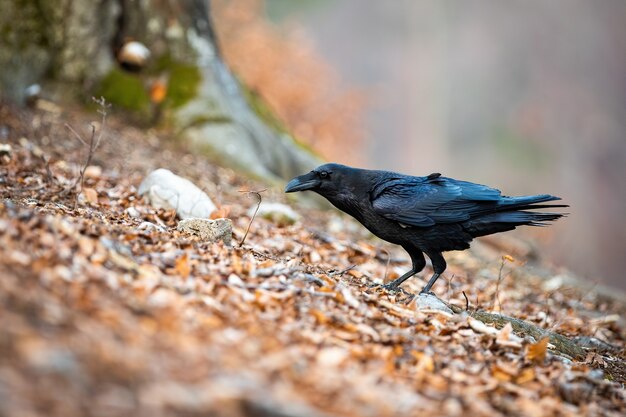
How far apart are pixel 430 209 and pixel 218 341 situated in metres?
2.38

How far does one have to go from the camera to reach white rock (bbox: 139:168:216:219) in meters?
5.38

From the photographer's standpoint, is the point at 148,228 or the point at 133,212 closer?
the point at 148,228

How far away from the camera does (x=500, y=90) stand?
1156 inches

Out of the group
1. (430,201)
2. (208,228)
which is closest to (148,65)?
(208,228)

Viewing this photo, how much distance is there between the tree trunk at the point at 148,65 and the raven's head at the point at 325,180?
12.7 ft

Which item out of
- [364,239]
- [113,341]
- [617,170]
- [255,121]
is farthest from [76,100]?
[617,170]

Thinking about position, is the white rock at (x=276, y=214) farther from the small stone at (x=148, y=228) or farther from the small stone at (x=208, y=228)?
the small stone at (x=148, y=228)

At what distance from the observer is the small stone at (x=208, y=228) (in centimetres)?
455

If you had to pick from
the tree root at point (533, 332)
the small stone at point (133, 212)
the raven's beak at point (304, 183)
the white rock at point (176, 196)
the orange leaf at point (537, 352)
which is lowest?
the orange leaf at point (537, 352)

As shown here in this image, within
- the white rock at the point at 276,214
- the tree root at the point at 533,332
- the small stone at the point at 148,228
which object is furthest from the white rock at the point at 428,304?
the white rock at the point at 276,214

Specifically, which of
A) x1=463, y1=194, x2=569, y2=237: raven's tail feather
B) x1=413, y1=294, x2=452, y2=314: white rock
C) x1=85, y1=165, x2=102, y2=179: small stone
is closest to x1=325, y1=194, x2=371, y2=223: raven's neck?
x1=463, y1=194, x2=569, y2=237: raven's tail feather

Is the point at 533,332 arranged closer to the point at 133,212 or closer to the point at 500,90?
the point at 133,212

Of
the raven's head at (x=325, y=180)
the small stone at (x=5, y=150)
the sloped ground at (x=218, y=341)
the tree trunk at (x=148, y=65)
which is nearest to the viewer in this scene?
the sloped ground at (x=218, y=341)

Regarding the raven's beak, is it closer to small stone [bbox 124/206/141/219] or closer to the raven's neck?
the raven's neck
